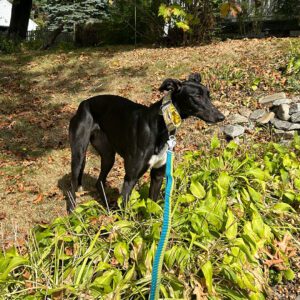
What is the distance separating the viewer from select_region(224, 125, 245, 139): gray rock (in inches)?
271

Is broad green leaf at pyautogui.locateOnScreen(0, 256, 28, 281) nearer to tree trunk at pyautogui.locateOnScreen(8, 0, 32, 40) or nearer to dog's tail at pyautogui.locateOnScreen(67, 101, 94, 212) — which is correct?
dog's tail at pyautogui.locateOnScreen(67, 101, 94, 212)

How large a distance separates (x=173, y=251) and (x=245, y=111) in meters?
4.98

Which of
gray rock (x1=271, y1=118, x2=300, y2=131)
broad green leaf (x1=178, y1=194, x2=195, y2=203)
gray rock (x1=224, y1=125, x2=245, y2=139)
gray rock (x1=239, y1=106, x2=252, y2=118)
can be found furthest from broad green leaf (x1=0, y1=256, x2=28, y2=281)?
gray rock (x1=239, y1=106, x2=252, y2=118)

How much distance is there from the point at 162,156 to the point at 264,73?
199 inches

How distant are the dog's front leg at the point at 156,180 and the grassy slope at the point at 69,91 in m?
1.33

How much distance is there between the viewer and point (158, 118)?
416cm

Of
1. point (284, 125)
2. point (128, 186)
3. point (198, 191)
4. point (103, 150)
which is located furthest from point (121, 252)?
point (284, 125)

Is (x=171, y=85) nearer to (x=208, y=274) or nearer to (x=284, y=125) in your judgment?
(x=208, y=274)

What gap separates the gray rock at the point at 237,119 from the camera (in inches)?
286

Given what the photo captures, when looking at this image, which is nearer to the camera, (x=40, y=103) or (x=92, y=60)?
(x=40, y=103)

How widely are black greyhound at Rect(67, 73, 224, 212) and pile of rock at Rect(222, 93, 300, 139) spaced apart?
2660mm

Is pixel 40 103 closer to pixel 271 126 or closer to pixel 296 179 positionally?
pixel 271 126

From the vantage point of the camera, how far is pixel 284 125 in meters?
6.82

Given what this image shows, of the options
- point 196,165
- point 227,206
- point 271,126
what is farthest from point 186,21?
point 227,206
